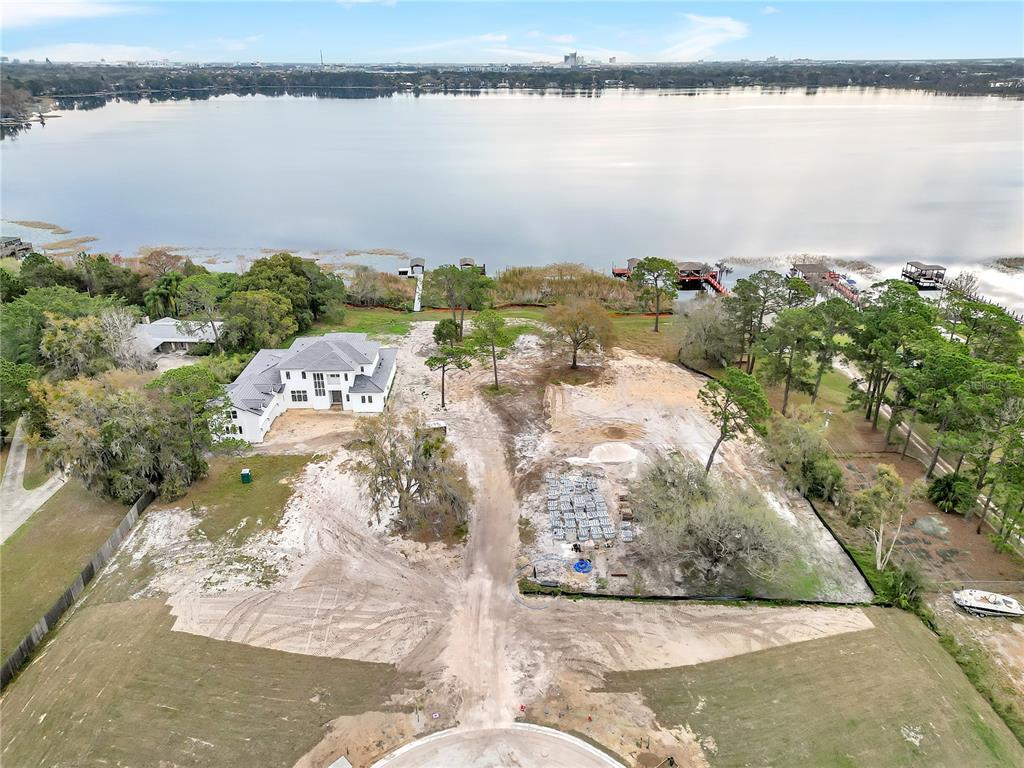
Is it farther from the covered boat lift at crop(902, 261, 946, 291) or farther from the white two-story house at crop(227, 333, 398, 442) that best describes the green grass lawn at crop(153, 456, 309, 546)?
the covered boat lift at crop(902, 261, 946, 291)

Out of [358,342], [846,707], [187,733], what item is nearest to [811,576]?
[846,707]

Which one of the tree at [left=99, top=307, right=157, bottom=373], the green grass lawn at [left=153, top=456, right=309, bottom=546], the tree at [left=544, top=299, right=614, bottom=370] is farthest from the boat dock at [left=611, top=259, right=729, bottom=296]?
the tree at [left=99, top=307, right=157, bottom=373]

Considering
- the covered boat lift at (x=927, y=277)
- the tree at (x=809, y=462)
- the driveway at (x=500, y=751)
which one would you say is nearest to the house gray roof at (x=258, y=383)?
the driveway at (x=500, y=751)

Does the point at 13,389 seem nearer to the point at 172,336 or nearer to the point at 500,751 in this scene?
the point at 172,336

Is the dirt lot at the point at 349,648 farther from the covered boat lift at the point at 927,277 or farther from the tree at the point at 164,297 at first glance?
the covered boat lift at the point at 927,277

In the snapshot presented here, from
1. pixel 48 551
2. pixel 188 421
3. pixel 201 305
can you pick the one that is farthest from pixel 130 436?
pixel 201 305
